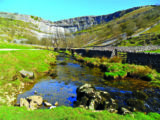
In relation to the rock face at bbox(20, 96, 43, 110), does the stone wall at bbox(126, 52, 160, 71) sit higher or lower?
higher

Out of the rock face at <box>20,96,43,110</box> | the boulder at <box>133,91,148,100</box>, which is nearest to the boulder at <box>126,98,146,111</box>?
the boulder at <box>133,91,148,100</box>

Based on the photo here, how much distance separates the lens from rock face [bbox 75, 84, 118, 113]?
13.6 metres

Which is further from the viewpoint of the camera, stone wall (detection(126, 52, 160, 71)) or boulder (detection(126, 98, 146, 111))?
stone wall (detection(126, 52, 160, 71))

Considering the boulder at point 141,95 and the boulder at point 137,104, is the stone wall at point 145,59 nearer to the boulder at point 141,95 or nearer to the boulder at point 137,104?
the boulder at point 141,95

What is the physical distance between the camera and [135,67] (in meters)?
26.8

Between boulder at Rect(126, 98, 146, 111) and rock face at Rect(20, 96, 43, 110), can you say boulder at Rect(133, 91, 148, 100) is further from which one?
rock face at Rect(20, 96, 43, 110)

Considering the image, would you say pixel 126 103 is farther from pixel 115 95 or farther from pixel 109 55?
pixel 109 55

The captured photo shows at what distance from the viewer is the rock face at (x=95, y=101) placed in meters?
13.6

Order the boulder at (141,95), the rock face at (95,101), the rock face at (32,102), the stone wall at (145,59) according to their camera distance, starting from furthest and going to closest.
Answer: the stone wall at (145,59)
the boulder at (141,95)
the rock face at (95,101)
the rock face at (32,102)

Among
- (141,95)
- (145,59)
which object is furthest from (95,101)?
(145,59)

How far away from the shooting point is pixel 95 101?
14.4m

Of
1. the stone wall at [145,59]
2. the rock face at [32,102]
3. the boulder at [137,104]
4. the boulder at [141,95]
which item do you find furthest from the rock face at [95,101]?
the stone wall at [145,59]

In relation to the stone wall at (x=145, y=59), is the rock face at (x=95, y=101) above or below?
below

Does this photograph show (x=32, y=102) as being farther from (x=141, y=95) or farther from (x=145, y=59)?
(x=145, y=59)
